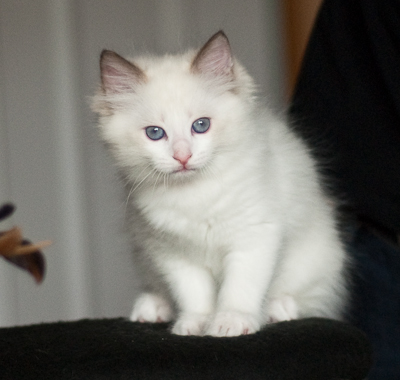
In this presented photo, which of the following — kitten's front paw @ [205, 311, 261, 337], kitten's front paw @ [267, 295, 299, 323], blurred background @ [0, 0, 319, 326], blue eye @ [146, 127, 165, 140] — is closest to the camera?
kitten's front paw @ [205, 311, 261, 337]

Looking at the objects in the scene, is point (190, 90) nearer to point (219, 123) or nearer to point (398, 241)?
point (219, 123)

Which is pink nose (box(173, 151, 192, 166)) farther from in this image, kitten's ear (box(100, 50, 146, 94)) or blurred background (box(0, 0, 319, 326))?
blurred background (box(0, 0, 319, 326))

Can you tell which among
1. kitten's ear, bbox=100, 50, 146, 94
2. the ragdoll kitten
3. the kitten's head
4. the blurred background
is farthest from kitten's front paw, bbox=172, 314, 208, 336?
the blurred background

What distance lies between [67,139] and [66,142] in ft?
0.05

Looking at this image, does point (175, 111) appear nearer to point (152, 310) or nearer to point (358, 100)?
point (152, 310)

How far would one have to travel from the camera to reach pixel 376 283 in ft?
6.26

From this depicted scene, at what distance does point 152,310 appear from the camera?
1.72m

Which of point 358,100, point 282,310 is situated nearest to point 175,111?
point 282,310

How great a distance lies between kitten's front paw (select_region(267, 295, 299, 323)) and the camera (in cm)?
156

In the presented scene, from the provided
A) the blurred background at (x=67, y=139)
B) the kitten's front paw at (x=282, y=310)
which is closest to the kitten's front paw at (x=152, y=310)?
the kitten's front paw at (x=282, y=310)

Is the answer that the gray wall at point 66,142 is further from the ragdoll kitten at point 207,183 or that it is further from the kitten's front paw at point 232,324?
the kitten's front paw at point 232,324

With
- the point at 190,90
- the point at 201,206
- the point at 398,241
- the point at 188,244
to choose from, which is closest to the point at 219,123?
the point at 190,90

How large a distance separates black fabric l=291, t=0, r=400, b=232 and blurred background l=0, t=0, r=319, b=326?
65 cm

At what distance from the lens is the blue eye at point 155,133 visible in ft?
4.56
